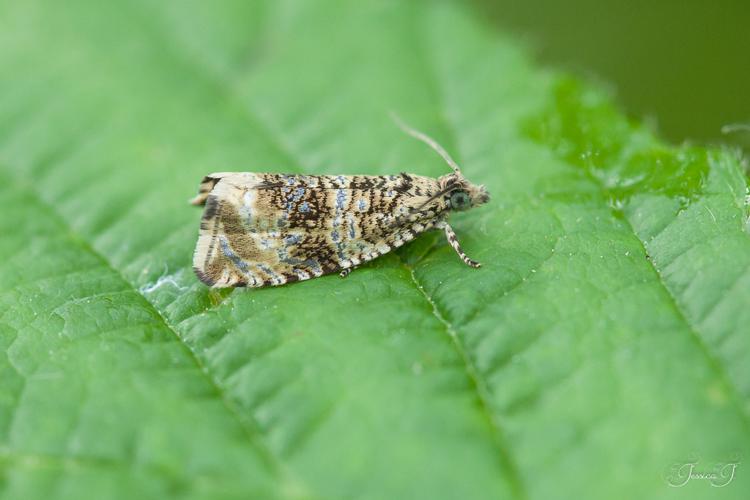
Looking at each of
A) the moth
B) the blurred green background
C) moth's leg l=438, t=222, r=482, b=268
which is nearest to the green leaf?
moth's leg l=438, t=222, r=482, b=268

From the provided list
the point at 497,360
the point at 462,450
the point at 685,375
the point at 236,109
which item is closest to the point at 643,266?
the point at 685,375

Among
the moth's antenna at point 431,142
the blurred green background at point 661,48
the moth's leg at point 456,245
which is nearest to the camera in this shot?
the moth's leg at point 456,245

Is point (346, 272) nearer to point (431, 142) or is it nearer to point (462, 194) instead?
point (462, 194)

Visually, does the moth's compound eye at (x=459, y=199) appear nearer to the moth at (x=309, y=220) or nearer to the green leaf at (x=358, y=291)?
the moth at (x=309, y=220)

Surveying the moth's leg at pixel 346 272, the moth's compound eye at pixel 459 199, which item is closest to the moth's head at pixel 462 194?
the moth's compound eye at pixel 459 199

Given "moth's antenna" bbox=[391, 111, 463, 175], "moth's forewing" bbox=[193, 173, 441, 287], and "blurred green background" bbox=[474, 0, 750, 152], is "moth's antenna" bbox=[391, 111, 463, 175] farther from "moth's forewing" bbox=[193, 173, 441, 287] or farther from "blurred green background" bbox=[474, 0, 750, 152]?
"blurred green background" bbox=[474, 0, 750, 152]

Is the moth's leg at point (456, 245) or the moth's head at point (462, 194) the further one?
the moth's head at point (462, 194)
